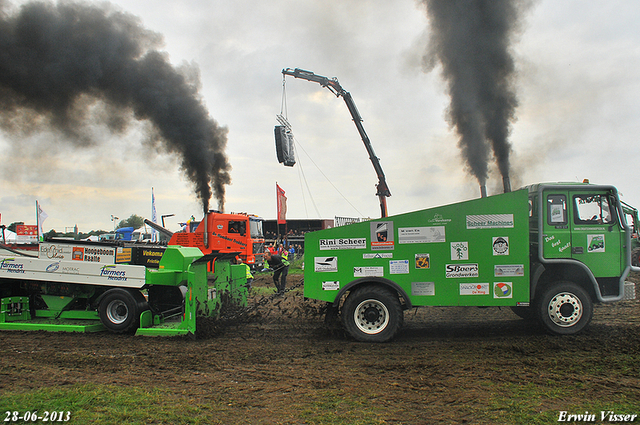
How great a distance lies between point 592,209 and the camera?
689 cm

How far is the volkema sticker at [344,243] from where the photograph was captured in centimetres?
686

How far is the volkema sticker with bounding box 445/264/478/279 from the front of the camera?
6.63 meters

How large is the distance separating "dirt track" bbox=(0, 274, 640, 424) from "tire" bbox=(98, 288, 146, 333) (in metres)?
0.26

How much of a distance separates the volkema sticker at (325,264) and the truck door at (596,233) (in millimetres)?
3997

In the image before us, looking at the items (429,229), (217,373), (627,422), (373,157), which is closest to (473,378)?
(627,422)

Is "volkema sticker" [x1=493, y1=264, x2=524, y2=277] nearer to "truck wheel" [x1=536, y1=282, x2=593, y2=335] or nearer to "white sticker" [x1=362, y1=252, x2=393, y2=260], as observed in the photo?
"truck wheel" [x1=536, y1=282, x2=593, y2=335]

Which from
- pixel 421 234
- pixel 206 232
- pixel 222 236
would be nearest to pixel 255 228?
pixel 222 236

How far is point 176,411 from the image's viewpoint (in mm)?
4031

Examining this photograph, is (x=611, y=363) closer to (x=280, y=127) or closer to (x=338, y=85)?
(x=280, y=127)

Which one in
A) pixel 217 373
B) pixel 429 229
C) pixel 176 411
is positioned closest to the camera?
pixel 176 411

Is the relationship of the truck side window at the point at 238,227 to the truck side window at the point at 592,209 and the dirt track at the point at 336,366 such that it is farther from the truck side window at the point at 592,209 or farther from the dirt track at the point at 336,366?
the truck side window at the point at 592,209

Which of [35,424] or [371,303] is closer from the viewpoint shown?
[35,424]

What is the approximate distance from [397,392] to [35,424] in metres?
3.61

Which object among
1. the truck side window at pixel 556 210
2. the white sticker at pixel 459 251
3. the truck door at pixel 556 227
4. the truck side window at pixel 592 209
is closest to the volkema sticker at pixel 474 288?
the white sticker at pixel 459 251
